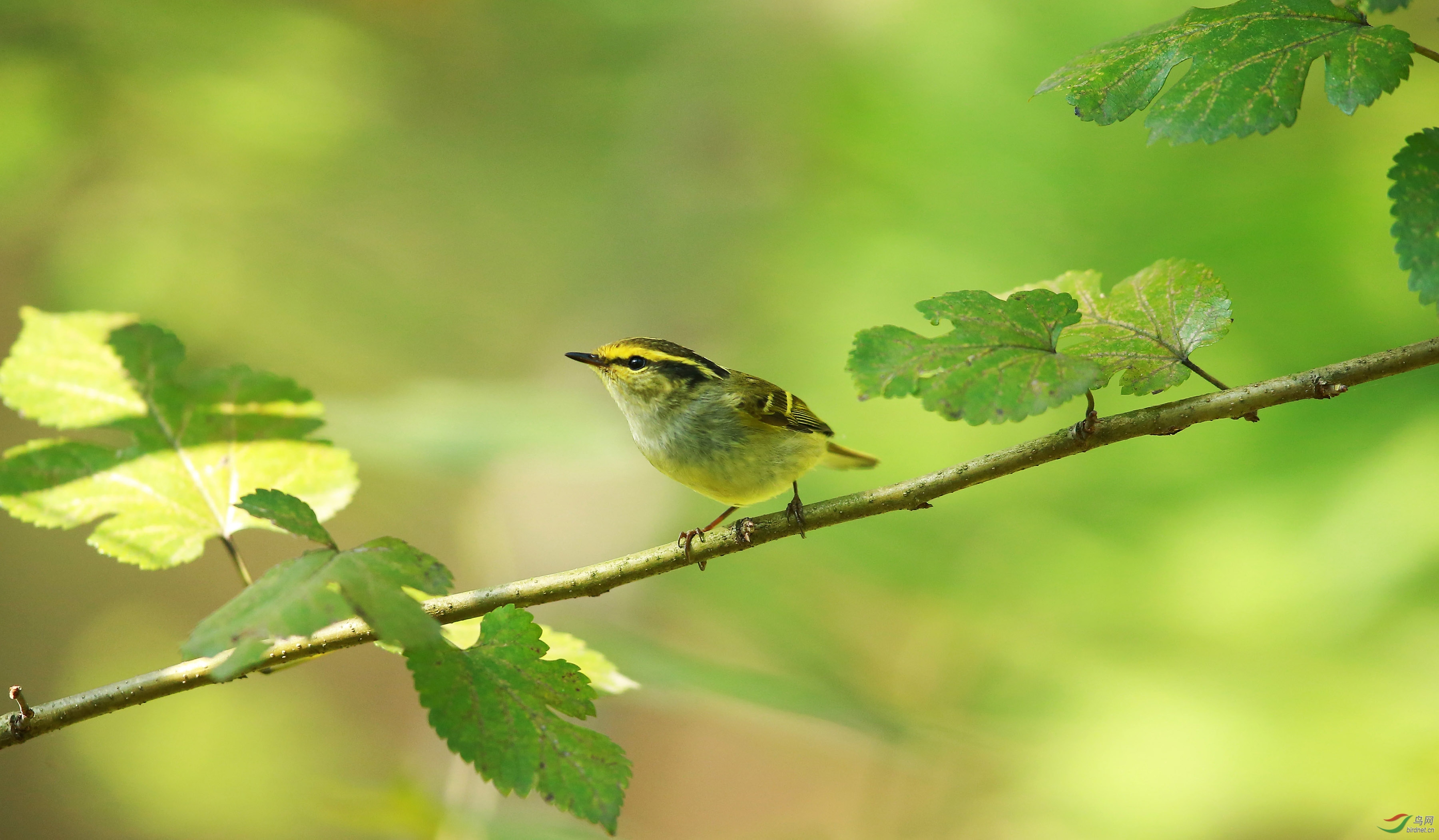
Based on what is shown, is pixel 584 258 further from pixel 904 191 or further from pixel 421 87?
pixel 904 191

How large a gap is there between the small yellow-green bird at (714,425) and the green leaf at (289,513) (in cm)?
106

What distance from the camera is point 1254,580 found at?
1.90 metres

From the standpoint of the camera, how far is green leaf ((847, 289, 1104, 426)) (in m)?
0.80

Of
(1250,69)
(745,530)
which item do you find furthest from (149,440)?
(1250,69)

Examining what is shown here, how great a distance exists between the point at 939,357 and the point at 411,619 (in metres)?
0.54

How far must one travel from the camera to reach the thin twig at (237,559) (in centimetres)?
124

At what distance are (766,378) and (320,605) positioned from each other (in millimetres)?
2604

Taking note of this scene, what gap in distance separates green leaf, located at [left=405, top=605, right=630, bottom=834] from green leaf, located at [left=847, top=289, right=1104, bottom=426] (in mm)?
447

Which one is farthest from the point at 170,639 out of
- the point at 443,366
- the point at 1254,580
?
the point at 1254,580

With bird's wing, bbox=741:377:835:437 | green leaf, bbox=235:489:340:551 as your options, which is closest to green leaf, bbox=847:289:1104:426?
green leaf, bbox=235:489:340:551

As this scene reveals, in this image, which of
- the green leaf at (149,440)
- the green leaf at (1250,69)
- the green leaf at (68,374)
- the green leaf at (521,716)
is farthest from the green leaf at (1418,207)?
the green leaf at (68,374)

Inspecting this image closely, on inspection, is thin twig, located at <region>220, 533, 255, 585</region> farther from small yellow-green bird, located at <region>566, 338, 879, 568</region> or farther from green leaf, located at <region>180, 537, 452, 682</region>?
small yellow-green bird, located at <region>566, 338, 879, 568</region>

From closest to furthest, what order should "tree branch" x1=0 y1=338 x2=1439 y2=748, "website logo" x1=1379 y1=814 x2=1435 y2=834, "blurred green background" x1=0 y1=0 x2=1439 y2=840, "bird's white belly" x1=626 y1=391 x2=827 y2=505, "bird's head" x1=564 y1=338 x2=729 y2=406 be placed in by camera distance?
"tree branch" x1=0 y1=338 x2=1439 y2=748 → "website logo" x1=1379 y1=814 x2=1435 y2=834 → "blurred green background" x1=0 y1=0 x2=1439 y2=840 → "bird's white belly" x1=626 y1=391 x2=827 y2=505 → "bird's head" x1=564 y1=338 x2=729 y2=406

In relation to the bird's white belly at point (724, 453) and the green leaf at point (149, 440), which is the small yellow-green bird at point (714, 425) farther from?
the green leaf at point (149, 440)
